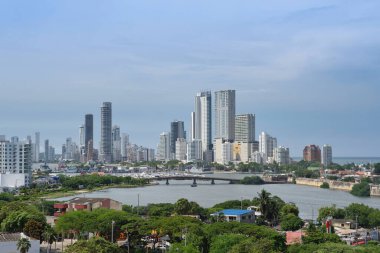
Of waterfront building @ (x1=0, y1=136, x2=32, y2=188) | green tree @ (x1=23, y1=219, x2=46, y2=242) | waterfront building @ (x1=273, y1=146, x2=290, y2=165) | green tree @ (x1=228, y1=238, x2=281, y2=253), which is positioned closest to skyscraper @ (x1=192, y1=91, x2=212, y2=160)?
waterfront building @ (x1=273, y1=146, x2=290, y2=165)

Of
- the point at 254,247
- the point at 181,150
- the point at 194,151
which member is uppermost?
the point at 181,150

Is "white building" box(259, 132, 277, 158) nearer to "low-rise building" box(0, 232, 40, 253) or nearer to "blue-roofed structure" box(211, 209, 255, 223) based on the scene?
"blue-roofed structure" box(211, 209, 255, 223)

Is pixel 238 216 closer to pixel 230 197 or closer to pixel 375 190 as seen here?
pixel 230 197

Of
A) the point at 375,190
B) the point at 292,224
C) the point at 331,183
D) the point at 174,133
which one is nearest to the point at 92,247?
the point at 292,224

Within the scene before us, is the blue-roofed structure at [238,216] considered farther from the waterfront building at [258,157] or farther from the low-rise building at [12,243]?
the waterfront building at [258,157]

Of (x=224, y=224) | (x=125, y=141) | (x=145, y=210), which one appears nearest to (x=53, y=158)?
(x=125, y=141)

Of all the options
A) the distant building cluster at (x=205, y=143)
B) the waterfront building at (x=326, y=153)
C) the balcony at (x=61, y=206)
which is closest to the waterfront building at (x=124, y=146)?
the distant building cluster at (x=205, y=143)
